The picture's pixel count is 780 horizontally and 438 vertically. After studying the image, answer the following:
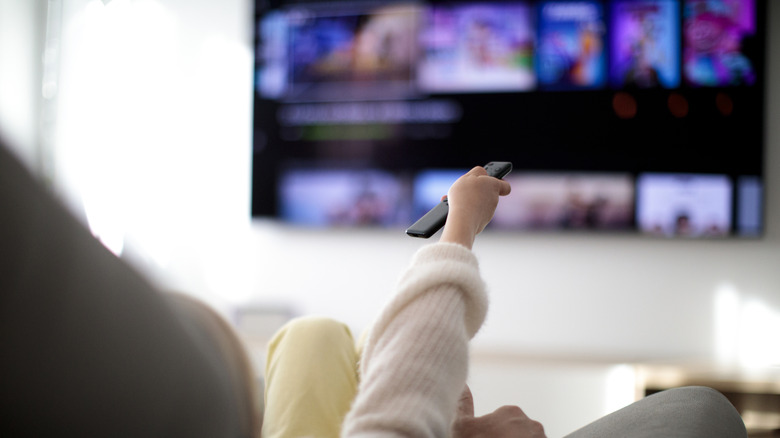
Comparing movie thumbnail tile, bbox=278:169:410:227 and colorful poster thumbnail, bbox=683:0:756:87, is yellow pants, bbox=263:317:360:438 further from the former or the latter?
colorful poster thumbnail, bbox=683:0:756:87

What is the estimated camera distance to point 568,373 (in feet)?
7.91

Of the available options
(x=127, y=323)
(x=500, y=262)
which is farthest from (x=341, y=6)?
(x=127, y=323)

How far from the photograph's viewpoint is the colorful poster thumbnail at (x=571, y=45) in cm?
242

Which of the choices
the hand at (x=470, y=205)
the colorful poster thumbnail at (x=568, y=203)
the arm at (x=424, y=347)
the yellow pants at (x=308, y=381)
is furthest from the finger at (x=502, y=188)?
the colorful poster thumbnail at (x=568, y=203)

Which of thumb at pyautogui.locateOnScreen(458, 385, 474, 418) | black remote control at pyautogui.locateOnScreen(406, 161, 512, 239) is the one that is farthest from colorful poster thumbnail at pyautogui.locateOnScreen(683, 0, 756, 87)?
thumb at pyautogui.locateOnScreen(458, 385, 474, 418)

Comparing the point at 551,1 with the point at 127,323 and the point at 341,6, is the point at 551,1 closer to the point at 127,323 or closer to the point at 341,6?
the point at 341,6

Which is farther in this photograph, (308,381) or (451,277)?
(308,381)

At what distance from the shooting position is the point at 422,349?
0.59m

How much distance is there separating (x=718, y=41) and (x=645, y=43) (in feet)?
0.87

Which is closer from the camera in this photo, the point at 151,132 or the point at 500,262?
the point at 500,262

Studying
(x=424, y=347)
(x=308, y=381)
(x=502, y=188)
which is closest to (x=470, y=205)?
(x=502, y=188)

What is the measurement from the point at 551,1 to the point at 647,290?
1.23 meters

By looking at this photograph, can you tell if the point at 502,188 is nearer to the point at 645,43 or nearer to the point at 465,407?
the point at 465,407

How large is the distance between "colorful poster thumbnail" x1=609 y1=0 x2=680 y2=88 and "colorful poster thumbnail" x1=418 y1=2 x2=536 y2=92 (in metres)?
0.33
